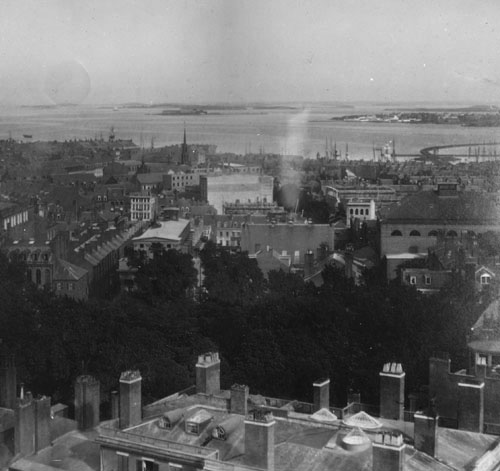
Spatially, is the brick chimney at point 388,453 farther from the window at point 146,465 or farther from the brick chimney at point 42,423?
the brick chimney at point 42,423

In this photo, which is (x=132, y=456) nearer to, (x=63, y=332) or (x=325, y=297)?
(x=63, y=332)

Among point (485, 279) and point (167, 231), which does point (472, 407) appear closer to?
point (485, 279)

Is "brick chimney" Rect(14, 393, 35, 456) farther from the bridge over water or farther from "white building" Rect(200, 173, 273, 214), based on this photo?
"white building" Rect(200, 173, 273, 214)

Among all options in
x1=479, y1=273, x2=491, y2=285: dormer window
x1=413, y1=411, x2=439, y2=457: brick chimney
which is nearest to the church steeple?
x1=479, y1=273, x2=491, y2=285: dormer window

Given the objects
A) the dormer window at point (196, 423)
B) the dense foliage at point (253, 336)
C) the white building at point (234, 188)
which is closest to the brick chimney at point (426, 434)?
the dormer window at point (196, 423)

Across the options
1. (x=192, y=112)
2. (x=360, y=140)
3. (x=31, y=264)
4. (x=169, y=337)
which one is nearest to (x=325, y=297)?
(x=169, y=337)
